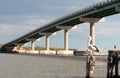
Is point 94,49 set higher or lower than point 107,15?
lower

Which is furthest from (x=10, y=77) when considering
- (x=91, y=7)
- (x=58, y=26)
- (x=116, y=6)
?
(x=58, y=26)

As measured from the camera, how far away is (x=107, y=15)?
453ft

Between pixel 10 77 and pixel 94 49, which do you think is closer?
pixel 94 49

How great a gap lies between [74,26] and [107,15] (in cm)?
3967

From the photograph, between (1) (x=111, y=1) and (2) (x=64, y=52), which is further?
(2) (x=64, y=52)

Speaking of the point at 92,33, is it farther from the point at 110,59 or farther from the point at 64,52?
the point at 110,59

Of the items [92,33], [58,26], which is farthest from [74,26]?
[92,33]

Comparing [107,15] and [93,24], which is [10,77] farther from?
[93,24]

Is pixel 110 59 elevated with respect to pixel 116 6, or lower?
lower

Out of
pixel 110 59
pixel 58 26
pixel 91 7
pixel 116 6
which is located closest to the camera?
pixel 110 59

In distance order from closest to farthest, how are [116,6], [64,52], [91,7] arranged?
[116,6]
[91,7]
[64,52]

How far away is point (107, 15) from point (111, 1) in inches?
710

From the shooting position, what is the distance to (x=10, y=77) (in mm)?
45719

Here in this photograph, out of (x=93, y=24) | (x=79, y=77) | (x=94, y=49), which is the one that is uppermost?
(x=93, y=24)
